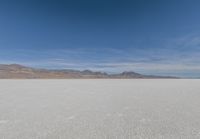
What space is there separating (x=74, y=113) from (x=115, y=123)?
4.72 ft

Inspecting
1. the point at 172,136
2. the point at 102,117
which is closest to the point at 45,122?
the point at 102,117

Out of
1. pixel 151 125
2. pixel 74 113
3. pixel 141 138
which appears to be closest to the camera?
pixel 141 138

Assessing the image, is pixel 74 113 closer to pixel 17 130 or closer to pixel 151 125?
pixel 17 130

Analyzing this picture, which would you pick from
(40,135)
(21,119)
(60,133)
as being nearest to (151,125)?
(60,133)

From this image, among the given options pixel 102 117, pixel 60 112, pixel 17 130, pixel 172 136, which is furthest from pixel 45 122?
pixel 172 136

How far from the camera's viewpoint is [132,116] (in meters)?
4.55

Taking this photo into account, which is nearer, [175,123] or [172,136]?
[172,136]

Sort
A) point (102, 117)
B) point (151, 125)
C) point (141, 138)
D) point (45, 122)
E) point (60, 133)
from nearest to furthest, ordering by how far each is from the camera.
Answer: point (141, 138), point (60, 133), point (151, 125), point (45, 122), point (102, 117)

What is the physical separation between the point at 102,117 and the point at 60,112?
4.18ft

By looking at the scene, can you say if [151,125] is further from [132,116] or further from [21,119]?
[21,119]

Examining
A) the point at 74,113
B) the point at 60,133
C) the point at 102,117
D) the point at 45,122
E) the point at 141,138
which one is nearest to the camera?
the point at 141,138

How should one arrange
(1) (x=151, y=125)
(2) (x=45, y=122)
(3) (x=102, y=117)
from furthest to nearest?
(3) (x=102, y=117) < (2) (x=45, y=122) < (1) (x=151, y=125)

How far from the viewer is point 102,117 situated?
4512 mm

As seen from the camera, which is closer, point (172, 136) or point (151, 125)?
point (172, 136)
